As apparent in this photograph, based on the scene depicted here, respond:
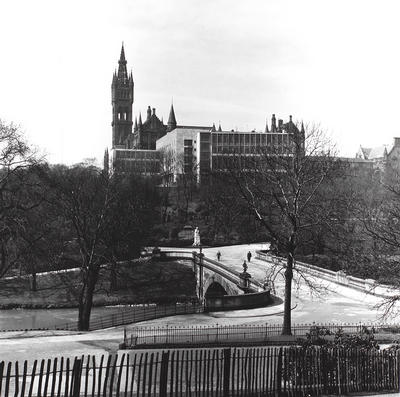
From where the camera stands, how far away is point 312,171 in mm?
27766

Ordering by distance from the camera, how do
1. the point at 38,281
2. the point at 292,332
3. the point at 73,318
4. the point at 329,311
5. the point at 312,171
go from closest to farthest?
the point at 292,332
the point at 312,171
the point at 329,311
the point at 73,318
the point at 38,281

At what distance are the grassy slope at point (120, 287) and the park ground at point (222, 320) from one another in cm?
1669

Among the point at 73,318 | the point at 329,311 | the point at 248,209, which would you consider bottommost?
the point at 73,318

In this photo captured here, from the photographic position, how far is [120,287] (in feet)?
198

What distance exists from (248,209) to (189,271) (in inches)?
1658

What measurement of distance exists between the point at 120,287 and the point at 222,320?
3279 cm

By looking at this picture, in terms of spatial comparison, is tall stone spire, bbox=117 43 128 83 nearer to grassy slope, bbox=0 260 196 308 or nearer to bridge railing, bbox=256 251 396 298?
grassy slope, bbox=0 260 196 308

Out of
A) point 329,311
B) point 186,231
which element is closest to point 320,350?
point 329,311

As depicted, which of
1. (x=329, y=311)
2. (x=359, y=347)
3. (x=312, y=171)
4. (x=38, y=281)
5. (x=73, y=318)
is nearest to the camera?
(x=359, y=347)

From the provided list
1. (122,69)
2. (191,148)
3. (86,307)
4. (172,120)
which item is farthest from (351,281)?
(122,69)

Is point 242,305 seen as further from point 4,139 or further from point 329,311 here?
point 4,139

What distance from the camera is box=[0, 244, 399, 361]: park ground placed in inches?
822

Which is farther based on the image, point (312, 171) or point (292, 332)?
point (312, 171)

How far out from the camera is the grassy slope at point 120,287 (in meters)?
54.3
